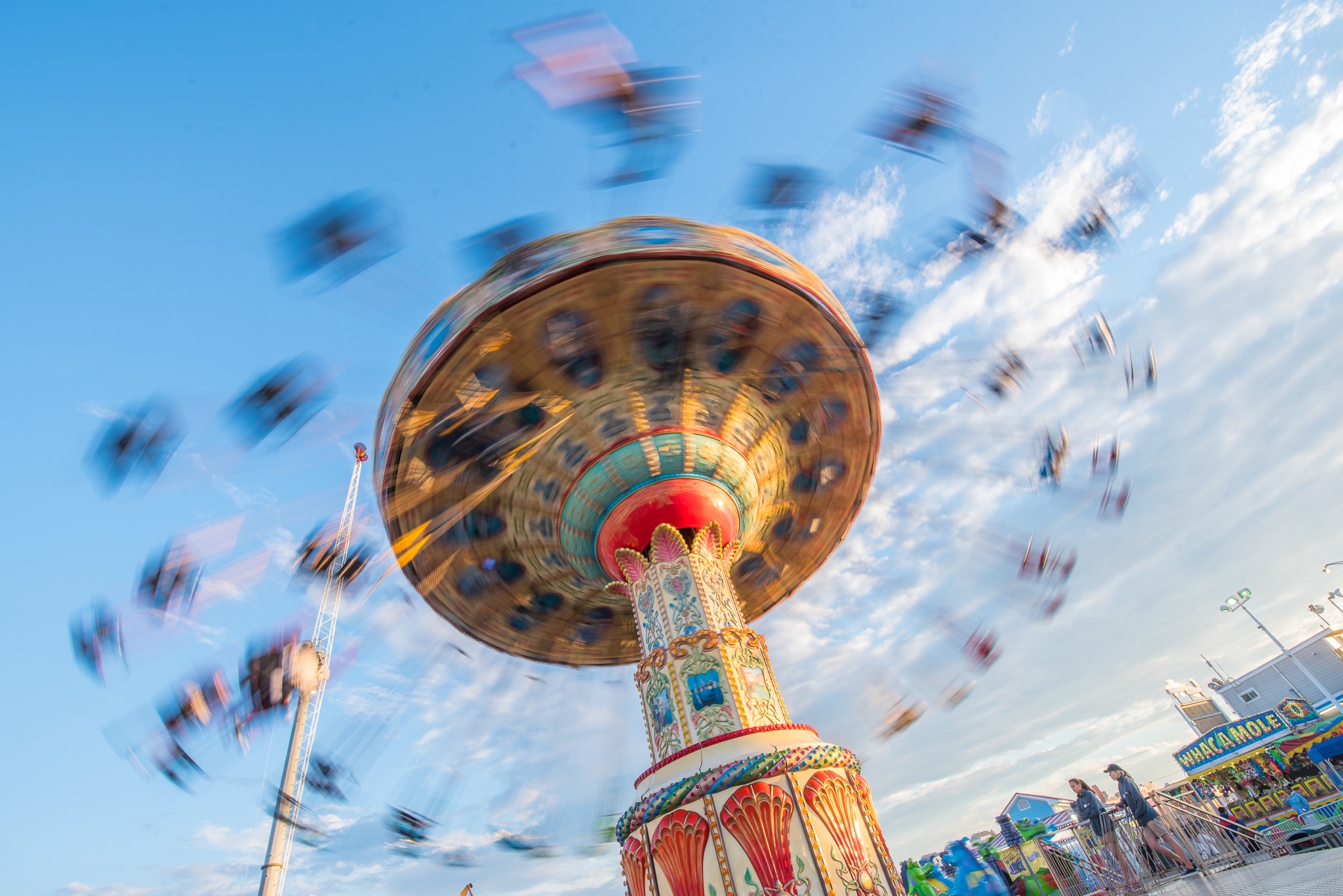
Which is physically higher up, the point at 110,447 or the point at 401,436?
the point at 110,447

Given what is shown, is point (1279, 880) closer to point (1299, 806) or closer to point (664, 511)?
point (664, 511)

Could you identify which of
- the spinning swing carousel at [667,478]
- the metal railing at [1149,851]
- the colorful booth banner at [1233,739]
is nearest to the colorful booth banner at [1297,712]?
the colorful booth banner at [1233,739]

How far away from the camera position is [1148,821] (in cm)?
1036

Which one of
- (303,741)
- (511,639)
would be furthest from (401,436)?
(303,741)

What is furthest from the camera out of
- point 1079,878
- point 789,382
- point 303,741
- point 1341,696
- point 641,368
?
point 1341,696

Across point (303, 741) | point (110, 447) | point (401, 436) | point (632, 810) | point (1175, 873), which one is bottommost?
point (1175, 873)

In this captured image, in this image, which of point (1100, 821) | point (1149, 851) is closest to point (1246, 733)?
point (1149, 851)

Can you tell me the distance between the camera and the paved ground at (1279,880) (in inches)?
246

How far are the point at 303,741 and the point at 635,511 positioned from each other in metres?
24.4

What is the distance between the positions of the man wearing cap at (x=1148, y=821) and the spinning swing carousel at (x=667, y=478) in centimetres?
426

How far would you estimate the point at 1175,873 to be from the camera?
10.4 meters

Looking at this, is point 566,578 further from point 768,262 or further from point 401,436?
point 768,262

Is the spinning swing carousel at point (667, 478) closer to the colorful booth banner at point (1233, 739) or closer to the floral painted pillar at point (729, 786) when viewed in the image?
the floral painted pillar at point (729, 786)

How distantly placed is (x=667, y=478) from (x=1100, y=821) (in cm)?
926
